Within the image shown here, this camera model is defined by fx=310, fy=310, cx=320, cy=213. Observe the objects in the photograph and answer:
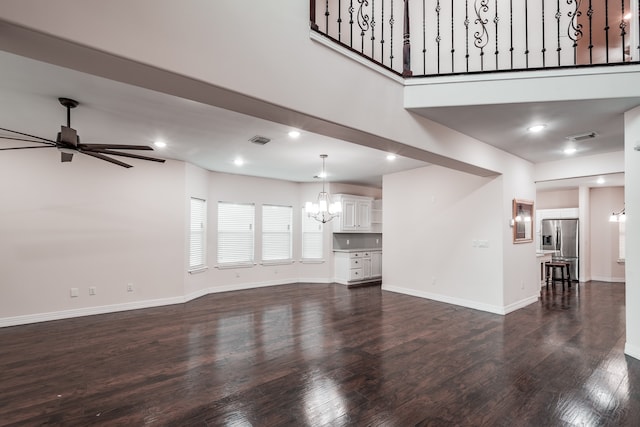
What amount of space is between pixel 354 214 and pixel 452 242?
3011mm

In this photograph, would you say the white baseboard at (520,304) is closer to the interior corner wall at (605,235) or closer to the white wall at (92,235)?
the interior corner wall at (605,235)

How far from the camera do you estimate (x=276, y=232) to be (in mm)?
8031

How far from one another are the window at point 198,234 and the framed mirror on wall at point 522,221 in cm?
606

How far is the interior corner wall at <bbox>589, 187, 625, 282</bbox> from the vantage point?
27.1ft

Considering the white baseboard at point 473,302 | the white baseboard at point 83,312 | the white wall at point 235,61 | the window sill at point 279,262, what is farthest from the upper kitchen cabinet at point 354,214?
the white wall at point 235,61

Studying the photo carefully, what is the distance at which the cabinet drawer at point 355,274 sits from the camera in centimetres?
790

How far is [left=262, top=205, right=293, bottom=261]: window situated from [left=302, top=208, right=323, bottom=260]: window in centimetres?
41

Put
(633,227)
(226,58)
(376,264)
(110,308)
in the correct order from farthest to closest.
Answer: (376,264) < (110,308) < (633,227) < (226,58)

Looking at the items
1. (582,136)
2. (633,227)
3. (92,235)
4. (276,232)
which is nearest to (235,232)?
(276,232)

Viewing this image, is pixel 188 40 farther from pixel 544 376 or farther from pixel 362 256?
pixel 362 256

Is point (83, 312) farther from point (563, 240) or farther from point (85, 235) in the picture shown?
point (563, 240)

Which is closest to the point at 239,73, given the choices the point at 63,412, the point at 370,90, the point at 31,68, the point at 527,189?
the point at 370,90

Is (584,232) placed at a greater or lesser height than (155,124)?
lesser

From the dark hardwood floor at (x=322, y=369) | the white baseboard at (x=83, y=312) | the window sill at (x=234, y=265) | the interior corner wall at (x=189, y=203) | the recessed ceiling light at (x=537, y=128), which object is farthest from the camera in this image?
the window sill at (x=234, y=265)
